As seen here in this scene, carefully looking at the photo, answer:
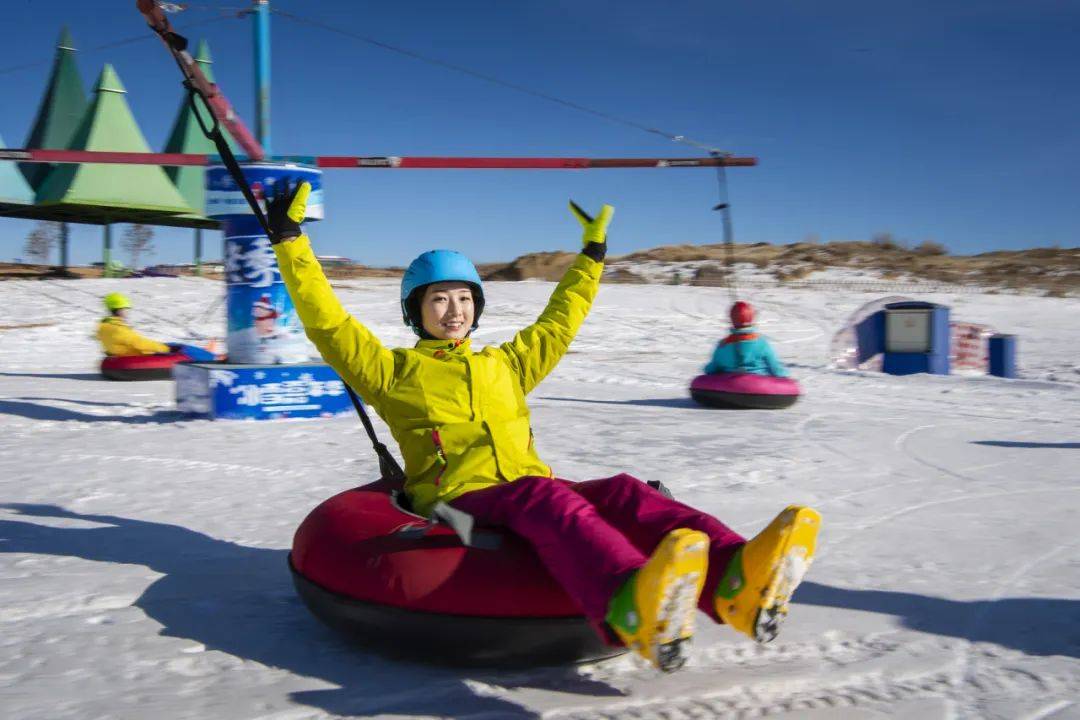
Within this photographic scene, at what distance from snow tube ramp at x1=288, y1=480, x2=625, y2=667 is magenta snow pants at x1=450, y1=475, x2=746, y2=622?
93 millimetres

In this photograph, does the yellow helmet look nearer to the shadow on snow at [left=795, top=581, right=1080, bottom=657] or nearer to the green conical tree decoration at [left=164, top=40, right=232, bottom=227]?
the shadow on snow at [left=795, top=581, right=1080, bottom=657]

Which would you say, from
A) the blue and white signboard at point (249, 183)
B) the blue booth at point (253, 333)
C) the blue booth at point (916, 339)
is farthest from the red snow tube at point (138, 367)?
the blue booth at point (916, 339)

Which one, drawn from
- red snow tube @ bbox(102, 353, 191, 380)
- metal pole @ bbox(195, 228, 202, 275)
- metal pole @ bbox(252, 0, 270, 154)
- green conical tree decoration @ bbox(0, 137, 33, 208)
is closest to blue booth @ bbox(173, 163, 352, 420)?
metal pole @ bbox(252, 0, 270, 154)

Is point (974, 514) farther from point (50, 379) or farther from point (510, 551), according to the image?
point (50, 379)

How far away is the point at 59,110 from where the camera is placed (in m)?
26.7

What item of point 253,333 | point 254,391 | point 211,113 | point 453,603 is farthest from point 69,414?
point 453,603

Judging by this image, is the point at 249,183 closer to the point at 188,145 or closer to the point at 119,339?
the point at 119,339

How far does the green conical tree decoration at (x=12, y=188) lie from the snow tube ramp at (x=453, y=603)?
26.3 meters

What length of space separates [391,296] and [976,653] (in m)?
21.7

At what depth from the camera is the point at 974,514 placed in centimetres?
504

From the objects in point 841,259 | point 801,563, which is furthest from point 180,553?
point 841,259

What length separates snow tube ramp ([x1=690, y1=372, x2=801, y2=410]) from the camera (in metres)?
9.53

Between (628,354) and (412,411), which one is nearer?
(412,411)

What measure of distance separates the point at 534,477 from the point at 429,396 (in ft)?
1.68
